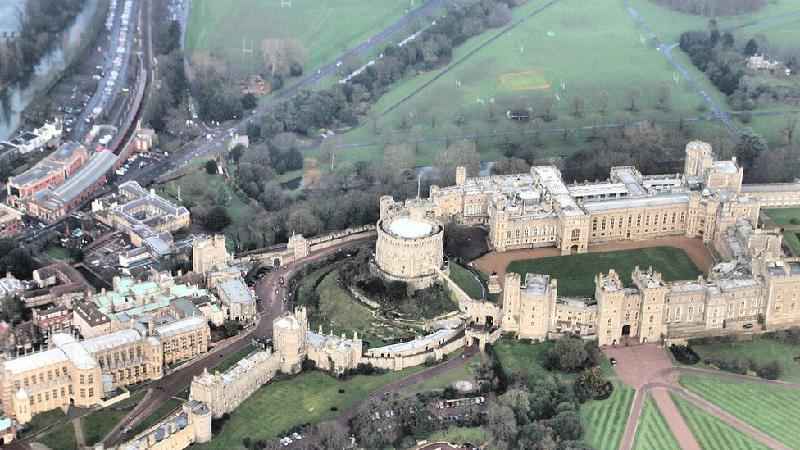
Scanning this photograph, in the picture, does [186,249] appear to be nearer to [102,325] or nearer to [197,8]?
[102,325]

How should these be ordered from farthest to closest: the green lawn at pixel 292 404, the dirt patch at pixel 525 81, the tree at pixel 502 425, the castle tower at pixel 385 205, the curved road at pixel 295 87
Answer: the dirt patch at pixel 525 81
the curved road at pixel 295 87
the castle tower at pixel 385 205
the green lawn at pixel 292 404
the tree at pixel 502 425

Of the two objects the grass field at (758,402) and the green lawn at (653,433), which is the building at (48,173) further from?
the grass field at (758,402)

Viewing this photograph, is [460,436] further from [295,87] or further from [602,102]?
[295,87]

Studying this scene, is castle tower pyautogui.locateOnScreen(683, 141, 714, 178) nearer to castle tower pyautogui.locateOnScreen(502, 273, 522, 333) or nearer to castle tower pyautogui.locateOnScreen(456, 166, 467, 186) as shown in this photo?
castle tower pyautogui.locateOnScreen(456, 166, 467, 186)

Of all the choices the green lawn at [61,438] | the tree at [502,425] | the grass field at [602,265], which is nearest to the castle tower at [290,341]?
the tree at [502,425]

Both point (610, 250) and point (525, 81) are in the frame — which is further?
point (525, 81)

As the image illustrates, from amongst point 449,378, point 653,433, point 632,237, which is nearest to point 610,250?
point 632,237

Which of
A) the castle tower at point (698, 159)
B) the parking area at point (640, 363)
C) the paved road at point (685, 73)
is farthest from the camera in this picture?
the paved road at point (685, 73)

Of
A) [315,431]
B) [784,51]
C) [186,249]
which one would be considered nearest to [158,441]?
[315,431]
